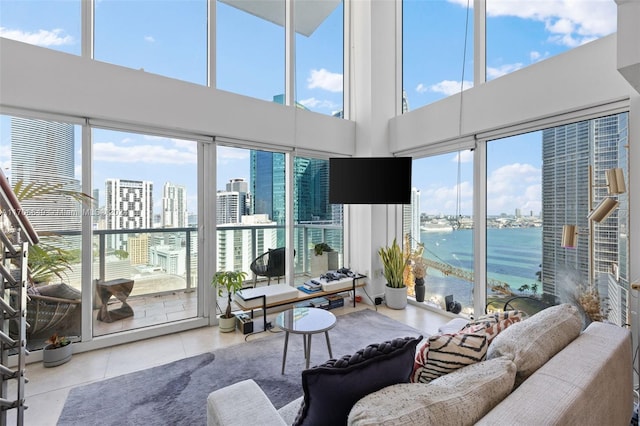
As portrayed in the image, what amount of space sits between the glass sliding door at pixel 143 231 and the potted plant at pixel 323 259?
5.61ft

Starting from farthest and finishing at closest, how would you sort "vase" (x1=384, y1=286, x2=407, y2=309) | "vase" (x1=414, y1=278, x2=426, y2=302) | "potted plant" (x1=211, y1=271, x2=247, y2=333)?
1. "vase" (x1=414, y1=278, x2=426, y2=302)
2. "vase" (x1=384, y1=286, x2=407, y2=309)
3. "potted plant" (x1=211, y1=271, x2=247, y2=333)

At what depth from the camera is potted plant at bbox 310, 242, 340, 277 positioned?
448 cm

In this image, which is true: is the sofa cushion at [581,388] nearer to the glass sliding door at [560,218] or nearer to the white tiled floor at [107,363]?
the glass sliding door at [560,218]

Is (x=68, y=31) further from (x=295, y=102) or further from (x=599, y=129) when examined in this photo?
(x=599, y=129)

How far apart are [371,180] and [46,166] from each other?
10.3 ft

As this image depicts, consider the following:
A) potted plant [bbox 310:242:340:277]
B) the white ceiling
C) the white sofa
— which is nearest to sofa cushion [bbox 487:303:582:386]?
the white sofa

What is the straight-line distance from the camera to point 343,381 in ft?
3.26

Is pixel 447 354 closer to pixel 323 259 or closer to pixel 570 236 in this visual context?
pixel 570 236

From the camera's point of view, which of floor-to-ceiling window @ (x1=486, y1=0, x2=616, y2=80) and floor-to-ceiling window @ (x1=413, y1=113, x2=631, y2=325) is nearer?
floor-to-ceiling window @ (x1=413, y1=113, x2=631, y2=325)

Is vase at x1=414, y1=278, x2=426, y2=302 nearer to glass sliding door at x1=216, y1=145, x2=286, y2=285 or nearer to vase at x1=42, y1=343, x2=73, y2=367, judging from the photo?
glass sliding door at x1=216, y1=145, x2=286, y2=285

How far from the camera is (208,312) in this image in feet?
11.4

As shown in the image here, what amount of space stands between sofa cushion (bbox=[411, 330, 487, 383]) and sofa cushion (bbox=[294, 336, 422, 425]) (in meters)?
0.23

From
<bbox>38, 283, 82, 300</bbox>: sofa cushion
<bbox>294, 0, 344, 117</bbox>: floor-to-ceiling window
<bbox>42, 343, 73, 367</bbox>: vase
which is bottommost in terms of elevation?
<bbox>42, 343, 73, 367</bbox>: vase

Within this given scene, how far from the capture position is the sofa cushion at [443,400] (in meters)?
0.86
